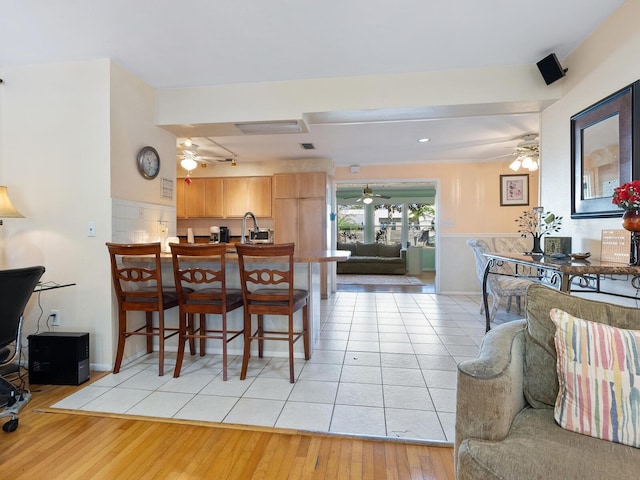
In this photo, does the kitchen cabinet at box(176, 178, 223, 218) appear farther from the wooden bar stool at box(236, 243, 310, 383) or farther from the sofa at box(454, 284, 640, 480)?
the sofa at box(454, 284, 640, 480)

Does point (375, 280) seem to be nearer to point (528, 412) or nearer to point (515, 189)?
point (515, 189)

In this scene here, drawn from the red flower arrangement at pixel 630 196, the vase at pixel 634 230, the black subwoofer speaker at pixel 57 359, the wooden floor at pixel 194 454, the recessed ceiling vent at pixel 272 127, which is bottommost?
the wooden floor at pixel 194 454

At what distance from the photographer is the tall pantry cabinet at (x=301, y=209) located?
17.4ft

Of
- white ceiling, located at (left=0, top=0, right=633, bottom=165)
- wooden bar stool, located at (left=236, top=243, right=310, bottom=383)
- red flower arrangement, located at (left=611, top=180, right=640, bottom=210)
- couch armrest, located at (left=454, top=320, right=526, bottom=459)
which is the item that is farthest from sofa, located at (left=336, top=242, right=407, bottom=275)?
couch armrest, located at (left=454, top=320, right=526, bottom=459)

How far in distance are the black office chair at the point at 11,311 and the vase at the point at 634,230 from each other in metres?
3.23

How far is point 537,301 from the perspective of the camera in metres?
1.23

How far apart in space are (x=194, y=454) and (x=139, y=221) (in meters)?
2.03

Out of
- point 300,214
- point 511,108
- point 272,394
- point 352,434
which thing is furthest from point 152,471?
point 300,214

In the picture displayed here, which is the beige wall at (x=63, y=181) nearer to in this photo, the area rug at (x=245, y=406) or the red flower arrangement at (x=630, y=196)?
the area rug at (x=245, y=406)

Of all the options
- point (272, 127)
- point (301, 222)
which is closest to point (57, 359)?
point (272, 127)

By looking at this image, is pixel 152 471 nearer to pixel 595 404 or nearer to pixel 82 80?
pixel 595 404

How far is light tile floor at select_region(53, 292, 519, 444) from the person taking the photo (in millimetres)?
1864

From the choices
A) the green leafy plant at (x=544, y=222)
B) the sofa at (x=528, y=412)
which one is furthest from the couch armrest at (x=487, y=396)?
the green leafy plant at (x=544, y=222)

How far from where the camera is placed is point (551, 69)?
2.46 meters
